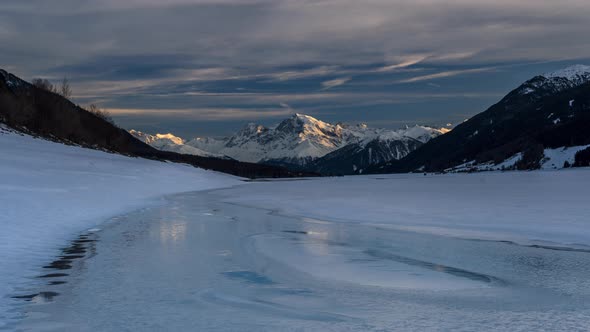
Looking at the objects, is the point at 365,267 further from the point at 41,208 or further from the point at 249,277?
the point at 41,208

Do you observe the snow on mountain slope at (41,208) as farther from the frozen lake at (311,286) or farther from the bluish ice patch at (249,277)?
the bluish ice patch at (249,277)

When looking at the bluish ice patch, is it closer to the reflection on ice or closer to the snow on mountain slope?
the reflection on ice

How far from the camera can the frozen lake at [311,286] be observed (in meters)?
7.75

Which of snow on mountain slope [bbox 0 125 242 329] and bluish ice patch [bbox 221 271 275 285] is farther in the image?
snow on mountain slope [bbox 0 125 242 329]

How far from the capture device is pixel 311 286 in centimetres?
1052

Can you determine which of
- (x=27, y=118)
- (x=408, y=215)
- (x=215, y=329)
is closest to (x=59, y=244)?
(x=215, y=329)

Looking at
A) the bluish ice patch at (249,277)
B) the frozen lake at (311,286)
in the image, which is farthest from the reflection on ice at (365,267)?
the bluish ice patch at (249,277)

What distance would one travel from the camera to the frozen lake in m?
7.75

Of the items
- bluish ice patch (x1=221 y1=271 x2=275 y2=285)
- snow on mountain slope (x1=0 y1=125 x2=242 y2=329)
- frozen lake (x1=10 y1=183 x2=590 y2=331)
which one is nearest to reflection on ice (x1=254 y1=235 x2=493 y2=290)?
frozen lake (x1=10 y1=183 x2=590 y2=331)

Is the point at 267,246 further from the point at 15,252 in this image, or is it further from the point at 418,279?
the point at 15,252

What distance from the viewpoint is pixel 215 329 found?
7.33 metres

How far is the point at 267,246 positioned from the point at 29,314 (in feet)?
28.7

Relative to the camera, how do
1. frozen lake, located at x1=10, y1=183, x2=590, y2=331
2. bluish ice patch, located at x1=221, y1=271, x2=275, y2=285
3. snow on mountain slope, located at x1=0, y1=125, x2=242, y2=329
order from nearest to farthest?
frozen lake, located at x1=10, y1=183, x2=590, y2=331 < bluish ice patch, located at x1=221, y1=271, x2=275, y2=285 < snow on mountain slope, located at x1=0, y1=125, x2=242, y2=329

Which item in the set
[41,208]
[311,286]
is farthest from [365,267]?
[41,208]
